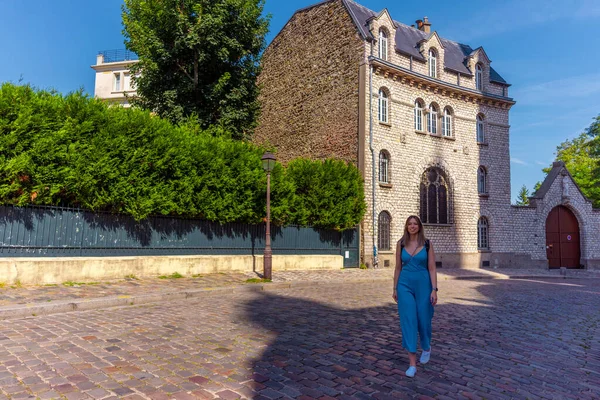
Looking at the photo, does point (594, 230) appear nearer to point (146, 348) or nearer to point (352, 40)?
point (352, 40)

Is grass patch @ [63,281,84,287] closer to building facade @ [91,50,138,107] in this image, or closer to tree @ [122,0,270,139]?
tree @ [122,0,270,139]

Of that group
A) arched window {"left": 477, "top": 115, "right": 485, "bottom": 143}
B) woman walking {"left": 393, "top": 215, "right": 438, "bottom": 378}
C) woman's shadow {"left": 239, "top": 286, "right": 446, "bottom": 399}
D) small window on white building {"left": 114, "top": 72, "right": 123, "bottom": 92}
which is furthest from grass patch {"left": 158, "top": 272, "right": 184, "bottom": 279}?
small window on white building {"left": 114, "top": 72, "right": 123, "bottom": 92}

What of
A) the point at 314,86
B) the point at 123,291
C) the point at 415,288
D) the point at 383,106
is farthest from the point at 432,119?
the point at 415,288

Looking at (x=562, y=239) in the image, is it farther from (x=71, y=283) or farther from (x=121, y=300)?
(x=71, y=283)

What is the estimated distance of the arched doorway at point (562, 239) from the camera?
2506cm

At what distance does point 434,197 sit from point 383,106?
18.7 ft

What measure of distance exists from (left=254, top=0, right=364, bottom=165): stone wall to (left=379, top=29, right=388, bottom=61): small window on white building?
129cm

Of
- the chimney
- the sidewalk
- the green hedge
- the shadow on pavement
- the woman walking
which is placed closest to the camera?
the shadow on pavement

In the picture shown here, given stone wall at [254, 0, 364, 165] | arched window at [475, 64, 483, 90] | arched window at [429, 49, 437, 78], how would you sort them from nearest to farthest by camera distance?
1. stone wall at [254, 0, 364, 165]
2. arched window at [429, 49, 437, 78]
3. arched window at [475, 64, 483, 90]

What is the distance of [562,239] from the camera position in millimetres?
25328

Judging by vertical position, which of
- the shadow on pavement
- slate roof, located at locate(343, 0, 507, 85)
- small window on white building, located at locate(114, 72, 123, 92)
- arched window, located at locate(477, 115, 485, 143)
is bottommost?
the shadow on pavement

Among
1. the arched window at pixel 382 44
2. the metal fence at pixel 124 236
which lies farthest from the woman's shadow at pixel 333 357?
the arched window at pixel 382 44

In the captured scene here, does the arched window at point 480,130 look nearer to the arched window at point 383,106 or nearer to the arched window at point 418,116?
the arched window at point 418,116

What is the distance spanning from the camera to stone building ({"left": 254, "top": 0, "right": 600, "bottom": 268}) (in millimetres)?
19734
